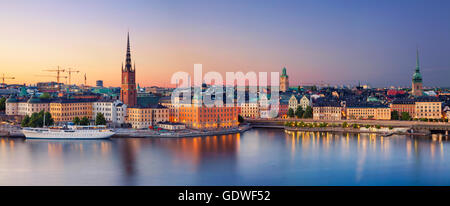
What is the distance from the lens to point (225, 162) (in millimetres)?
9695

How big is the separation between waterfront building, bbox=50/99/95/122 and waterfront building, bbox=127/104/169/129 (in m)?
2.18

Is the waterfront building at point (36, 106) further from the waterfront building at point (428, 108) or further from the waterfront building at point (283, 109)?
the waterfront building at point (428, 108)

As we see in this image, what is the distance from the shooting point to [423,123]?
1681cm

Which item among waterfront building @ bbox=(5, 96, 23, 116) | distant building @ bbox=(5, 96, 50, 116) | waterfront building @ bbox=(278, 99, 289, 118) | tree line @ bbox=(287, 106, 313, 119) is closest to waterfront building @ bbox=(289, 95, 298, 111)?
waterfront building @ bbox=(278, 99, 289, 118)

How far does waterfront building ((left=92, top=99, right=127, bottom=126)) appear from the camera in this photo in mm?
16875

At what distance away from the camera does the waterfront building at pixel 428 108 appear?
63.2ft

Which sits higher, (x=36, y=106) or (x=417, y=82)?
(x=417, y=82)

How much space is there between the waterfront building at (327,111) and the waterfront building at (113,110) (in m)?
7.99

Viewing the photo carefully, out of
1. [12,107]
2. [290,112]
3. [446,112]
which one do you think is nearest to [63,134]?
[12,107]

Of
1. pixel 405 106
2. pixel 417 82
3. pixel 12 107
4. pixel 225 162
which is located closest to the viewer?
pixel 225 162

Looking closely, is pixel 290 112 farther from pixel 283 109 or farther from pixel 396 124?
pixel 396 124

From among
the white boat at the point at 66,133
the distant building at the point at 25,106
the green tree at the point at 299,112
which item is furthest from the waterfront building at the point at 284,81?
the white boat at the point at 66,133

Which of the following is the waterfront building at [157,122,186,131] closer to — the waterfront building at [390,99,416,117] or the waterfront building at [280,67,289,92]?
the waterfront building at [390,99,416,117]

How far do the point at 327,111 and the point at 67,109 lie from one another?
10424 mm
